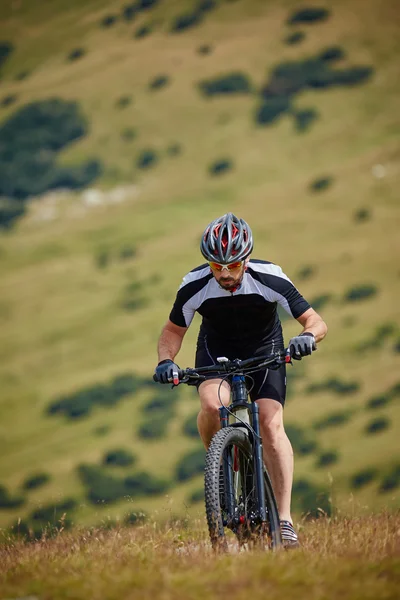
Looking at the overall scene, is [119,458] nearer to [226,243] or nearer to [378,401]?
[378,401]

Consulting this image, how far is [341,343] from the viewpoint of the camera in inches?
4685

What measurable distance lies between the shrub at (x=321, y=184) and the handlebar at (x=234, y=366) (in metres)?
168

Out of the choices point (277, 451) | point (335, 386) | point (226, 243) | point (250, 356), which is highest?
point (335, 386)

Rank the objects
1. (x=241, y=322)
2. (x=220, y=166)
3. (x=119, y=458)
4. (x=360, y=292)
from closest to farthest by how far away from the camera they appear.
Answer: (x=241, y=322) → (x=119, y=458) → (x=360, y=292) → (x=220, y=166)

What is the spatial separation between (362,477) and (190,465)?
21352mm

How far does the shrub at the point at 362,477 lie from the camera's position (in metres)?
76.0

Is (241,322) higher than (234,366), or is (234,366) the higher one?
(241,322)

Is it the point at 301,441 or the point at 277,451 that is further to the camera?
the point at 301,441

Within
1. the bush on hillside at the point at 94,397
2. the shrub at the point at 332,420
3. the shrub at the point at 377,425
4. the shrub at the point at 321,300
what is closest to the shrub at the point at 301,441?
the shrub at the point at 332,420

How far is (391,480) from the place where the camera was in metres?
73.9

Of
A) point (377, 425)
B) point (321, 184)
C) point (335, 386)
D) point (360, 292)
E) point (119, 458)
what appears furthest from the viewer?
point (321, 184)

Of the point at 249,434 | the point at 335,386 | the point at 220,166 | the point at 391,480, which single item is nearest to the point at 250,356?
the point at 249,434

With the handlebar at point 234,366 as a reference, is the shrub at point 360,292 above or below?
above

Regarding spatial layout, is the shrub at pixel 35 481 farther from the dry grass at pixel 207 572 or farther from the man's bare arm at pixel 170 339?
the dry grass at pixel 207 572
